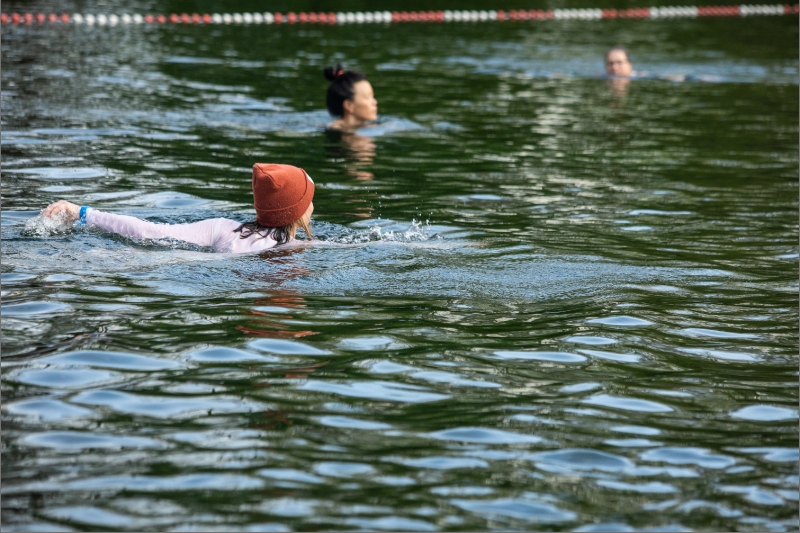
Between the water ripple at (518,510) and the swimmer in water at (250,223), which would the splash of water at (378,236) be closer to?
the swimmer in water at (250,223)

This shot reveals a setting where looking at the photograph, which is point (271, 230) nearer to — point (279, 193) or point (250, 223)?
point (250, 223)

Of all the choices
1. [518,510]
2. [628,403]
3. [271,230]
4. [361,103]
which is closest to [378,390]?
[628,403]

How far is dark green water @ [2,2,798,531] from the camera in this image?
4.42 meters

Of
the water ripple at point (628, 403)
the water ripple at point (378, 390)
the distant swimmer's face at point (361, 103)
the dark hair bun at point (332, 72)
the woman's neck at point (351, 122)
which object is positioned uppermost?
the dark hair bun at point (332, 72)

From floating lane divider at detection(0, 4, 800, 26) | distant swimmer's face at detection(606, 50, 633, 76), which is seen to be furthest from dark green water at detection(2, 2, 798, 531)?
floating lane divider at detection(0, 4, 800, 26)

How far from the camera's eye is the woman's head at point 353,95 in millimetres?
13531

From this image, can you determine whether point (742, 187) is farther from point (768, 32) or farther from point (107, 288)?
point (768, 32)

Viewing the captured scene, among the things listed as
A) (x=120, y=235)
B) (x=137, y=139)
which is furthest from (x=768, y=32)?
(x=120, y=235)

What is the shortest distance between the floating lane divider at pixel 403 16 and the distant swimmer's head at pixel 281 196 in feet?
53.4

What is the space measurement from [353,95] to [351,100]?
0.07 m

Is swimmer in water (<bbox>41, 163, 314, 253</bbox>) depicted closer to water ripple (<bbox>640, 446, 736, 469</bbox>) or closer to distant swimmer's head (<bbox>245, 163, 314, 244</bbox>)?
distant swimmer's head (<bbox>245, 163, 314, 244</bbox>)

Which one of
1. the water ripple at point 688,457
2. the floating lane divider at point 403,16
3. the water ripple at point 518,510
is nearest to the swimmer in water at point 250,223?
the water ripple at point 688,457

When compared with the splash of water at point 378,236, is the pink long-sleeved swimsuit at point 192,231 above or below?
above

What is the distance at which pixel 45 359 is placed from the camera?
→ 5684 millimetres
